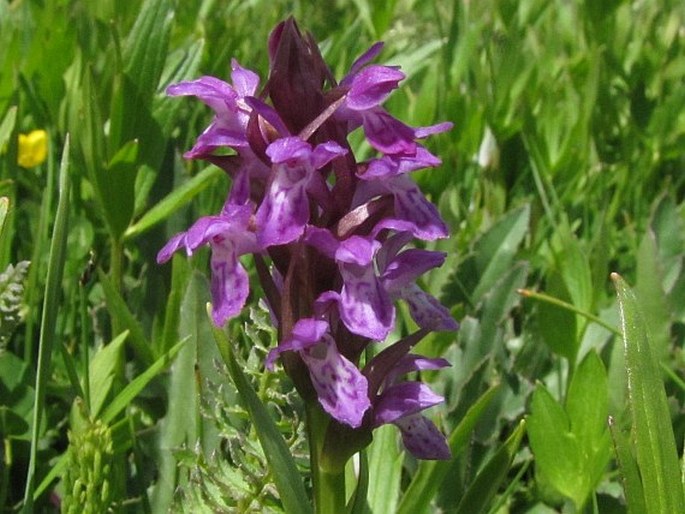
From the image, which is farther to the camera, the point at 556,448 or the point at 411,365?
the point at 556,448

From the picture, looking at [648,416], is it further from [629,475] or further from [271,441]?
[271,441]

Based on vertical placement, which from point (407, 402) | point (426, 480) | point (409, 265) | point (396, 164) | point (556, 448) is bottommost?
point (556, 448)

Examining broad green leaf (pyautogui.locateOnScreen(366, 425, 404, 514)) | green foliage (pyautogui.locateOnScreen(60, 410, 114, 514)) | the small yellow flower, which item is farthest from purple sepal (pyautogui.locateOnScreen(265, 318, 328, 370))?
the small yellow flower

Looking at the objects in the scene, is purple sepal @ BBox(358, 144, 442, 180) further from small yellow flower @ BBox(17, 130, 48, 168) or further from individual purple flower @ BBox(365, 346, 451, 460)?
small yellow flower @ BBox(17, 130, 48, 168)

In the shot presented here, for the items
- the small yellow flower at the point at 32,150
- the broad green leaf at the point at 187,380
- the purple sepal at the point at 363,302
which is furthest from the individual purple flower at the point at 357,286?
the small yellow flower at the point at 32,150

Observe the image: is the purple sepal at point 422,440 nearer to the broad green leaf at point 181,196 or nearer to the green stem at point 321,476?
the green stem at point 321,476

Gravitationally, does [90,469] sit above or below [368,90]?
below

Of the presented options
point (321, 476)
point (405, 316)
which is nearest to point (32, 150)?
point (405, 316)
